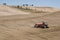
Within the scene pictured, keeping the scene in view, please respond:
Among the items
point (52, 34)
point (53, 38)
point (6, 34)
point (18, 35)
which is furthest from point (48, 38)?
point (6, 34)

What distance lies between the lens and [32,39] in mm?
12477

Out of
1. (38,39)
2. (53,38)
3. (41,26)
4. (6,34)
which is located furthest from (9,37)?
(41,26)

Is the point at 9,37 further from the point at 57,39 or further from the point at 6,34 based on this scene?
the point at 57,39

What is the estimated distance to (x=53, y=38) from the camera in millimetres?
12742

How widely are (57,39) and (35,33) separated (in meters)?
2.14

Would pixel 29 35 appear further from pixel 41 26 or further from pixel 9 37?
pixel 41 26

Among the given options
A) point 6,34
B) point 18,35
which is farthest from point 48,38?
point 6,34

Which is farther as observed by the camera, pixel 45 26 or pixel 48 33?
pixel 45 26

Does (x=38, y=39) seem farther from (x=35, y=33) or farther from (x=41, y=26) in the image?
(x=41, y=26)

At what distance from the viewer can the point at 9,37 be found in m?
12.8

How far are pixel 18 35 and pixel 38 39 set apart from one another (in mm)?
1599

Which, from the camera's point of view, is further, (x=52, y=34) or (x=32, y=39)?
(x=52, y=34)

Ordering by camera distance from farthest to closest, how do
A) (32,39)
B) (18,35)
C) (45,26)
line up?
(45,26) < (18,35) < (32,39)

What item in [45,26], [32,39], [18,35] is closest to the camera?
[32,39]
